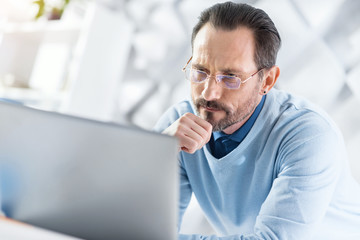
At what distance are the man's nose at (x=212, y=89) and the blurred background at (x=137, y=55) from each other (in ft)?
2.28

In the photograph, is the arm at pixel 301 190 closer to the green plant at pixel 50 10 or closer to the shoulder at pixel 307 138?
the shoulder at pixel 307 138

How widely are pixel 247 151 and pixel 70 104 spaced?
3.80 feet

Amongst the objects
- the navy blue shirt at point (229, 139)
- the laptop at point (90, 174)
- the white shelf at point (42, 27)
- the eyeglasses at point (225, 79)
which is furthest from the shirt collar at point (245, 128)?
the white shelf at point (42, 27)

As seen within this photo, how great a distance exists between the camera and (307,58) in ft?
5.21

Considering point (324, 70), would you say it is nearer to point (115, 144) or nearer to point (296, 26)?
point (296, 26)

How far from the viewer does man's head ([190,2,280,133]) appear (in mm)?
1025

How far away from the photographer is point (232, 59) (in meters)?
1.02

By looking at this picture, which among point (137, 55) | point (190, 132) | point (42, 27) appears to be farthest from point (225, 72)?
point (42, 27)

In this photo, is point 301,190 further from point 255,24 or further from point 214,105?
point 255,24

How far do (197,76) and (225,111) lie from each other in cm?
13

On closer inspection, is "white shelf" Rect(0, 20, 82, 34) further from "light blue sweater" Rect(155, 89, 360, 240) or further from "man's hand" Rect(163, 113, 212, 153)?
"man's hand" Rect(163, 113, 212, 153)

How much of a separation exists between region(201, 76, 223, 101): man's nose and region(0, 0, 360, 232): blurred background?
2.28 ft

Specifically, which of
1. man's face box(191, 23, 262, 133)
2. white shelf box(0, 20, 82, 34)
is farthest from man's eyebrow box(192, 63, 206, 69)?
white shelf box(0, 20, 82, 34)

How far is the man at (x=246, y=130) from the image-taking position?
3.00ft
